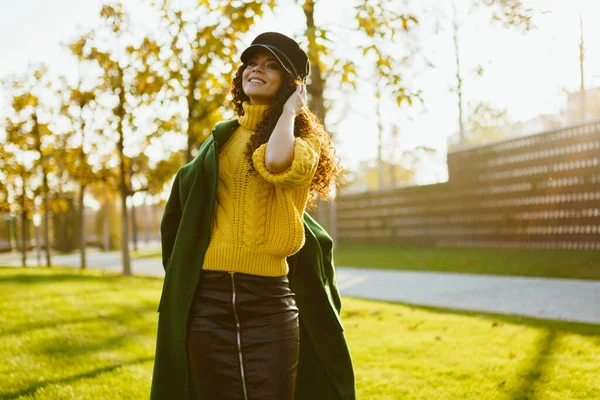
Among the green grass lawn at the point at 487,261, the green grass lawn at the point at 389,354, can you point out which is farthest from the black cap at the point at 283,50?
the green grass lawn at the point at 487,261

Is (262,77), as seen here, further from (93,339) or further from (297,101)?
(93,339)

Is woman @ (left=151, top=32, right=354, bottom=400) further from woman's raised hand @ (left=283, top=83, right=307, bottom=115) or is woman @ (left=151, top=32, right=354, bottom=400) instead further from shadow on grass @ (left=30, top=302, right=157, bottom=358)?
shadow on grass @ (left=30, top=302, right=157, bottom=358)

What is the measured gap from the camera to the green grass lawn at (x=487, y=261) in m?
10.7

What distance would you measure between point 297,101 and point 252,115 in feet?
0.64

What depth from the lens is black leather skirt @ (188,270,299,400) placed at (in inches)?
82.7

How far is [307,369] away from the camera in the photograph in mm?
2633

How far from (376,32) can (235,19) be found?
142 cm

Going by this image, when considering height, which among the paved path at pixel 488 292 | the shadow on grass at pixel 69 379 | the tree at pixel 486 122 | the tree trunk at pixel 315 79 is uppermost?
the tree at pixel 486 122

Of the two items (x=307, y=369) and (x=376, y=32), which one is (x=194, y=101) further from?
(x=307, y=369)

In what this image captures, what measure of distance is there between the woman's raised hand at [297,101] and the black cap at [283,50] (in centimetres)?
7

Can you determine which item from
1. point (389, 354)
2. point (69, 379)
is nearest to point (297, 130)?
point (69, 379)

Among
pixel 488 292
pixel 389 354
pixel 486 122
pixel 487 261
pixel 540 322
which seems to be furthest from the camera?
pixel 486 122

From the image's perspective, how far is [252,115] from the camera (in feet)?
7.65

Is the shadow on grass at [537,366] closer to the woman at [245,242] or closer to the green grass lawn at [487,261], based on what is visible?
the woman at [245,242]
